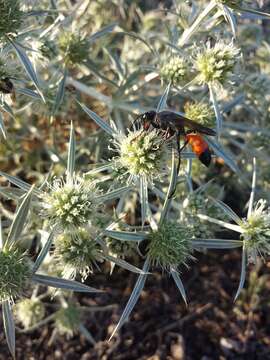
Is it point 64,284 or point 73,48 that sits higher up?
point 73,48

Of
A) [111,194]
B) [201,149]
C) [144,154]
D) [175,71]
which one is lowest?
[111,194]

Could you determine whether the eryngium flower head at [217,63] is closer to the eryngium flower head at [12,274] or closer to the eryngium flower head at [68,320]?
the eryngium flower head at [12,274]

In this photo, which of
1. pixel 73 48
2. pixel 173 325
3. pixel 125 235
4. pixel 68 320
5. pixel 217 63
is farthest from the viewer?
pixel 173 325

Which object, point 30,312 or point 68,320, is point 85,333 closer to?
point 68,320

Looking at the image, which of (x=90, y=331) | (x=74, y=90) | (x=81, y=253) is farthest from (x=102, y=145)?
(x=90, y=331)

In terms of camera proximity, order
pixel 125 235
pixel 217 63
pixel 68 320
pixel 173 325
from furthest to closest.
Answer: pixel 173 325 < pixel 68 320 < pixel 217 63 < pixel 125 235

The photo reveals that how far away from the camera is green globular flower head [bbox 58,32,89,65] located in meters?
2.87

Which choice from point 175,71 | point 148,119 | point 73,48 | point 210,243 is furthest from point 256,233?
point 73,48

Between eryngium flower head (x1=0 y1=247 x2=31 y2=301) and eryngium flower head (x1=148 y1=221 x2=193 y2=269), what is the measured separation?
2.07 ft

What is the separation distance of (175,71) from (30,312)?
1880mm

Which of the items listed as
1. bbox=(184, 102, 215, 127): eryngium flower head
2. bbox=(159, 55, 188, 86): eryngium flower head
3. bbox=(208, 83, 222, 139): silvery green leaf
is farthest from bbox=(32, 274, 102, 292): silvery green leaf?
bbox=(159, 55, 188, 86): eryngium flower head

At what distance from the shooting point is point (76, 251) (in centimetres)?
222

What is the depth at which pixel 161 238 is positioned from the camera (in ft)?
7.47

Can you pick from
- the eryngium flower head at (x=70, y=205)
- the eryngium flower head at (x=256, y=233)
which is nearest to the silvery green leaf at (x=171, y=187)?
the eryngium flower head at (x=70, y=205)
